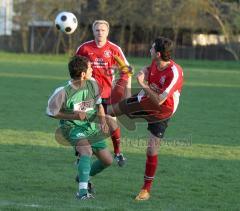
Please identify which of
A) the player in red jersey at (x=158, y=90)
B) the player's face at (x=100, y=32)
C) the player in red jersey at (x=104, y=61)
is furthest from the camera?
the player in red jersey at (x=104, y=61)

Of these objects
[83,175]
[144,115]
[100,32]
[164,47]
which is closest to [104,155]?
[83,175]

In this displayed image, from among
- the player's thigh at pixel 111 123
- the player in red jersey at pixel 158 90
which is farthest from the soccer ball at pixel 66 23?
the player in red jersey at pixel 158 90

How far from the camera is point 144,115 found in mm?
8406

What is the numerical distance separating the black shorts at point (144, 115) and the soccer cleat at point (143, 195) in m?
0.66

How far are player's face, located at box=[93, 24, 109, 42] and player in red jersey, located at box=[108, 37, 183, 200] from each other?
204 cm

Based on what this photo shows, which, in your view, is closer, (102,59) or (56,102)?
(56,102)

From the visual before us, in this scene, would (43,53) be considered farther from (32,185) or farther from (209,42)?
(32,185)

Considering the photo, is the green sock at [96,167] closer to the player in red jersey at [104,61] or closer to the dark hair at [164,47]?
the dark hair at [164,47]

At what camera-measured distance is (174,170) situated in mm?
9156

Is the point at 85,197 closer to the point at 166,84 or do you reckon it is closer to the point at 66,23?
the point at 166,84

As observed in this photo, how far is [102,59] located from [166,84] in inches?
105

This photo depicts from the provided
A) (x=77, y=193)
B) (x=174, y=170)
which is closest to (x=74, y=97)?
(x=77, y=193)

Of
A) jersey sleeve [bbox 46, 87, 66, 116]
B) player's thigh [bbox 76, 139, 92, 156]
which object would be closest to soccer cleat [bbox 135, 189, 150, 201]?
player's thigh [bbox 76, 139, 92, 156]

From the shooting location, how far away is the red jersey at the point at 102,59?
10055mm
